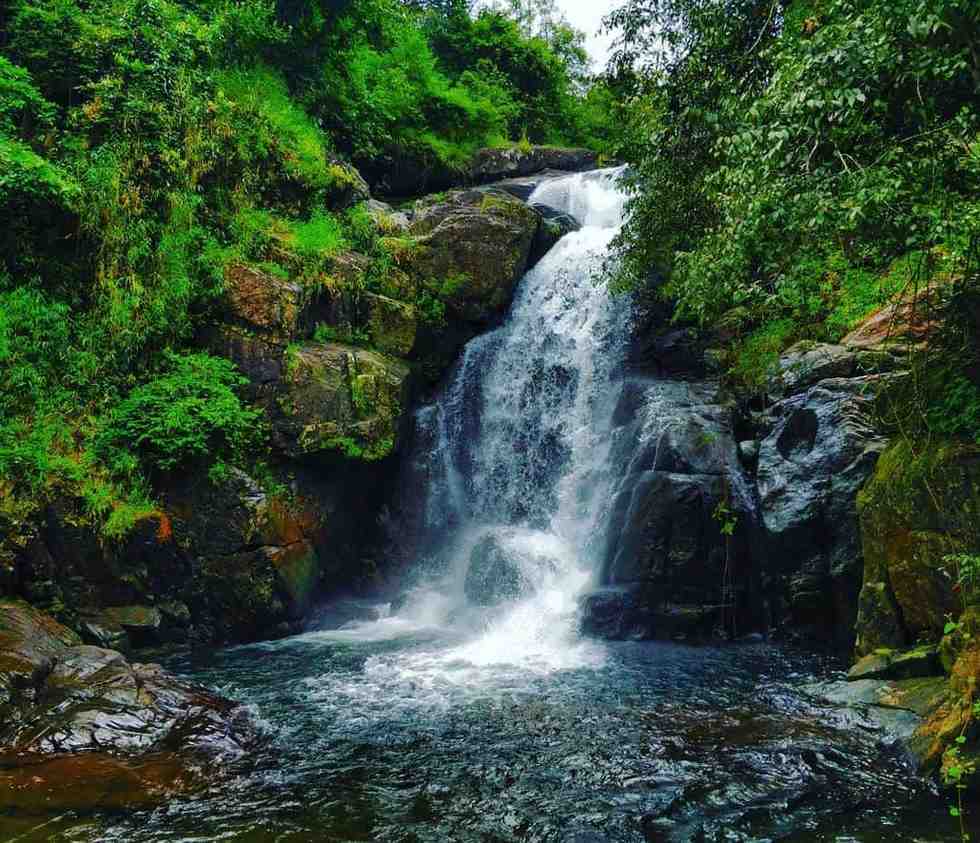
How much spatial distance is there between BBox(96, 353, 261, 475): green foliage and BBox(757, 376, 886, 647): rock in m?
8.98

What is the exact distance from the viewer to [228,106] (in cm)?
1450

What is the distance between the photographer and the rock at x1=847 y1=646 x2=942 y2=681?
24.4ft

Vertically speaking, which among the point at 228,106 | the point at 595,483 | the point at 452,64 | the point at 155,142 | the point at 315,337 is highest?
the point at 452,64

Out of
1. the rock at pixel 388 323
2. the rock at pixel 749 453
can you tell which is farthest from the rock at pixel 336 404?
the rock at pixel 749 453

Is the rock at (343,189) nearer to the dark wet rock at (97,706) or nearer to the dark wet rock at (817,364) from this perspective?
the dark wet rock at (817,364)

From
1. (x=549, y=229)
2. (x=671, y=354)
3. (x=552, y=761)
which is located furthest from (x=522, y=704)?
(x=549, y=229)

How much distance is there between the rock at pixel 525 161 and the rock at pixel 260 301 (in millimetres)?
11921

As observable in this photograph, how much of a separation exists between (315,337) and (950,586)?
11.3 metres

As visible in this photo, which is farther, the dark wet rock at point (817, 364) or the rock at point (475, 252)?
the rock at point (475, 252)

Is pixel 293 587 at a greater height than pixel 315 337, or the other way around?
pixel 315 337

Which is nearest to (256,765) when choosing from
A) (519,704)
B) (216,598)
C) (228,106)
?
(519,704)

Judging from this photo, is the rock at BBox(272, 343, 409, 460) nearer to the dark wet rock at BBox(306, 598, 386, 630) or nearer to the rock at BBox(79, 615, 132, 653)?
the dark wet rock at BBox(306, 598, 386, 630)

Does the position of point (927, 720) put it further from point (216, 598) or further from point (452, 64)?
point (452, 64)

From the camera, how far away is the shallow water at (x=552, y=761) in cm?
552
